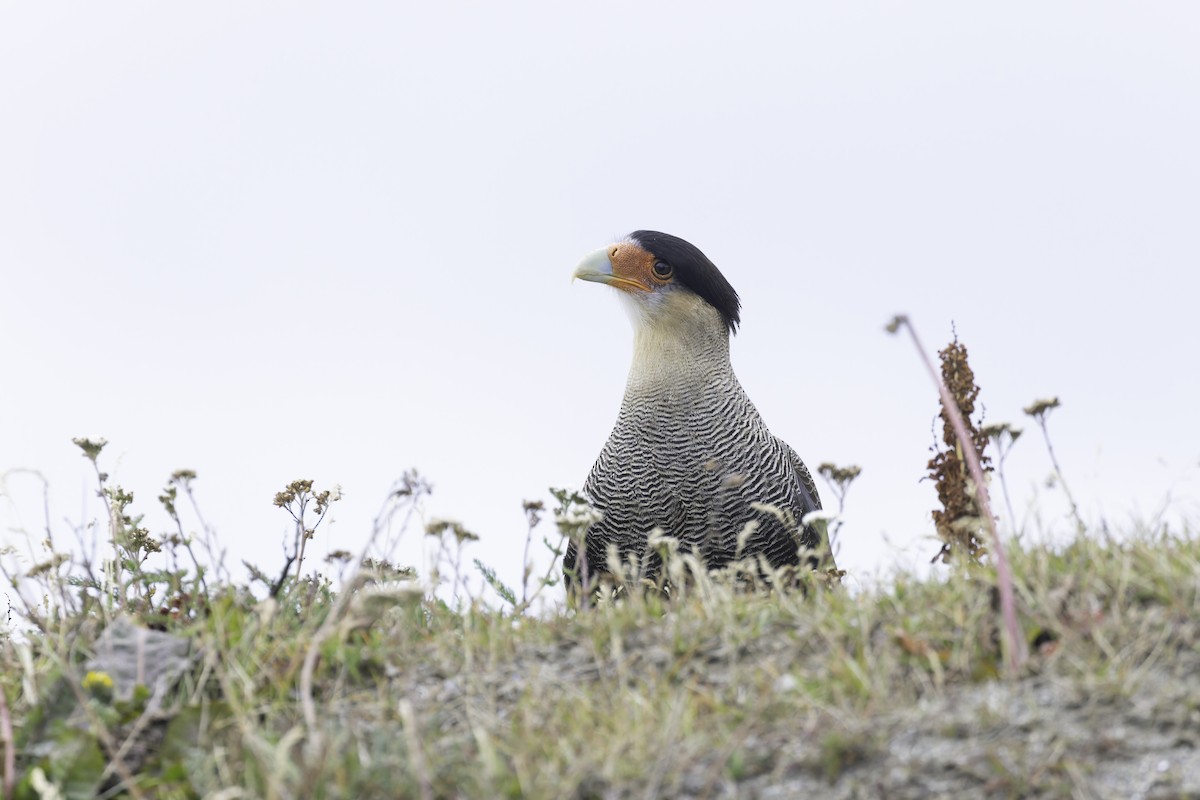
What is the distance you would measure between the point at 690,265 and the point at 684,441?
1.01 m

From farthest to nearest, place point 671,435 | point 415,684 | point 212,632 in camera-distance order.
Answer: point 671,435 → point 212,632 → point 415,684

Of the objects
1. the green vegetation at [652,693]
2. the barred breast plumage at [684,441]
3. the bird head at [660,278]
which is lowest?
the green vegetation at [652,693]

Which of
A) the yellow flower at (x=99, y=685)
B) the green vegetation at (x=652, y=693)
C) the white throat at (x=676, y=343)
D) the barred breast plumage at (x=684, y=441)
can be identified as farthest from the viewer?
the white throat at (x=676, y=343)

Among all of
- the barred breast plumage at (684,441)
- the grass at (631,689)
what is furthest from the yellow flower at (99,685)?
the barred breast plumage at (684,441)

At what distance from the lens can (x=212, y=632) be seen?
12.4 ft

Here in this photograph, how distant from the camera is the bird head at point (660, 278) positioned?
6.91 m

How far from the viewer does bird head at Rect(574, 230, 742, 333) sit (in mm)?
6906

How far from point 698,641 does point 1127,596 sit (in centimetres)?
113

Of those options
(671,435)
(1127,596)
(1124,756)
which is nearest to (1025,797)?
(1124,756)

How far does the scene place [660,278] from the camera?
22.8 feet

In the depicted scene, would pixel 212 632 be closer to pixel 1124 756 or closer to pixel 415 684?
pixel 415 684

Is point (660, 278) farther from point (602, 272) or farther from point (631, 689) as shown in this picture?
point (631, 689)

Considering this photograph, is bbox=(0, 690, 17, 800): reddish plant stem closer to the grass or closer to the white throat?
the grass

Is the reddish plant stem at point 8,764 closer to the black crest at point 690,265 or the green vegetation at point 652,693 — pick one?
the green vegetation at point 652,693
